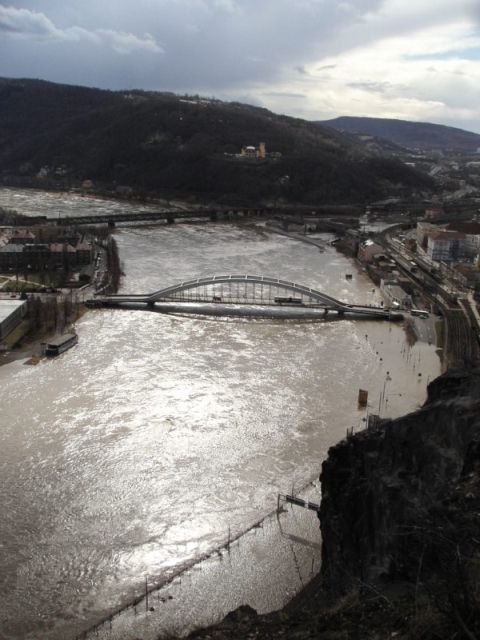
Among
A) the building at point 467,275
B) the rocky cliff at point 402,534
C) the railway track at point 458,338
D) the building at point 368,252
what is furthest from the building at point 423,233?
the rocky cliff at point 402,534

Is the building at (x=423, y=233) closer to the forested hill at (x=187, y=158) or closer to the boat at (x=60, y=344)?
the forested hill at (x=187, y=158)

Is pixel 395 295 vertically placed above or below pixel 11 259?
below

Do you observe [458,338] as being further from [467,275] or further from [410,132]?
[410,132]

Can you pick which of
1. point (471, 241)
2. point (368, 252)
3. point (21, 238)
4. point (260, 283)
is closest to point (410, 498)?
point (260, 283)

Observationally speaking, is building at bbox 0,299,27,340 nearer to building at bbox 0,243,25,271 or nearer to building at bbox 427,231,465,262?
building at bbox 0,243,25,271

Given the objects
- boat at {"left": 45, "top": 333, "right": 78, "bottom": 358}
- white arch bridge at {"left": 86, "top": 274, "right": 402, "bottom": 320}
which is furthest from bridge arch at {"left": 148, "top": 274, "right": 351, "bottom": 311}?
boat at {"left": 45, "top": 333, "right": 78, "bottom": 358}
